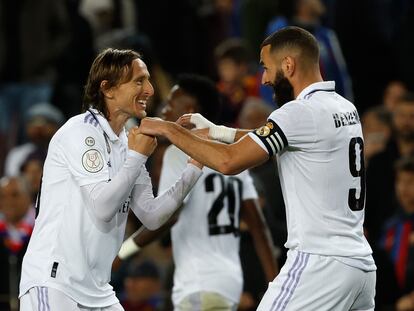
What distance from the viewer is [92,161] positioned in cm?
583

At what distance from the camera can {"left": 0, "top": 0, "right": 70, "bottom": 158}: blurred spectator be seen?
12.3 meters

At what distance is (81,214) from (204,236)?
1592mm

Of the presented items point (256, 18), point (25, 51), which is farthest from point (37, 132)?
point (256, 18)

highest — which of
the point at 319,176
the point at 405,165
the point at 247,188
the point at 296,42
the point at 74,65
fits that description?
the point at 296,42

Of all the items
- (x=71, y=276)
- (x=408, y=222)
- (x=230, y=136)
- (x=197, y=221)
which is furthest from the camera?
(x=408, y=222)

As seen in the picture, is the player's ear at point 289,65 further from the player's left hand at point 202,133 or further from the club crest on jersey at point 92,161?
the club crest on jersey at point 92,161

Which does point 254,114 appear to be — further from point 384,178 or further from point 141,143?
point 141,143

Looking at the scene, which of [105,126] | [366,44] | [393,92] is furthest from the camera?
[366,44]

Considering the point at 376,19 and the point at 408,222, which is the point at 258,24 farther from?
the point at 408,222

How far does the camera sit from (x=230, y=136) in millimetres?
6508

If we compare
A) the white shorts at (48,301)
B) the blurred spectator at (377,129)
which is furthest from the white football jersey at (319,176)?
the blurred spectator at (377,129)

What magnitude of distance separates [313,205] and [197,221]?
57.8 inches

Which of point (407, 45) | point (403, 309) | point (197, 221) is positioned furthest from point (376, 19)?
point (197, 221)

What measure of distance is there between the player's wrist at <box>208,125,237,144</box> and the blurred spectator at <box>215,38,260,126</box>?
4805mm
